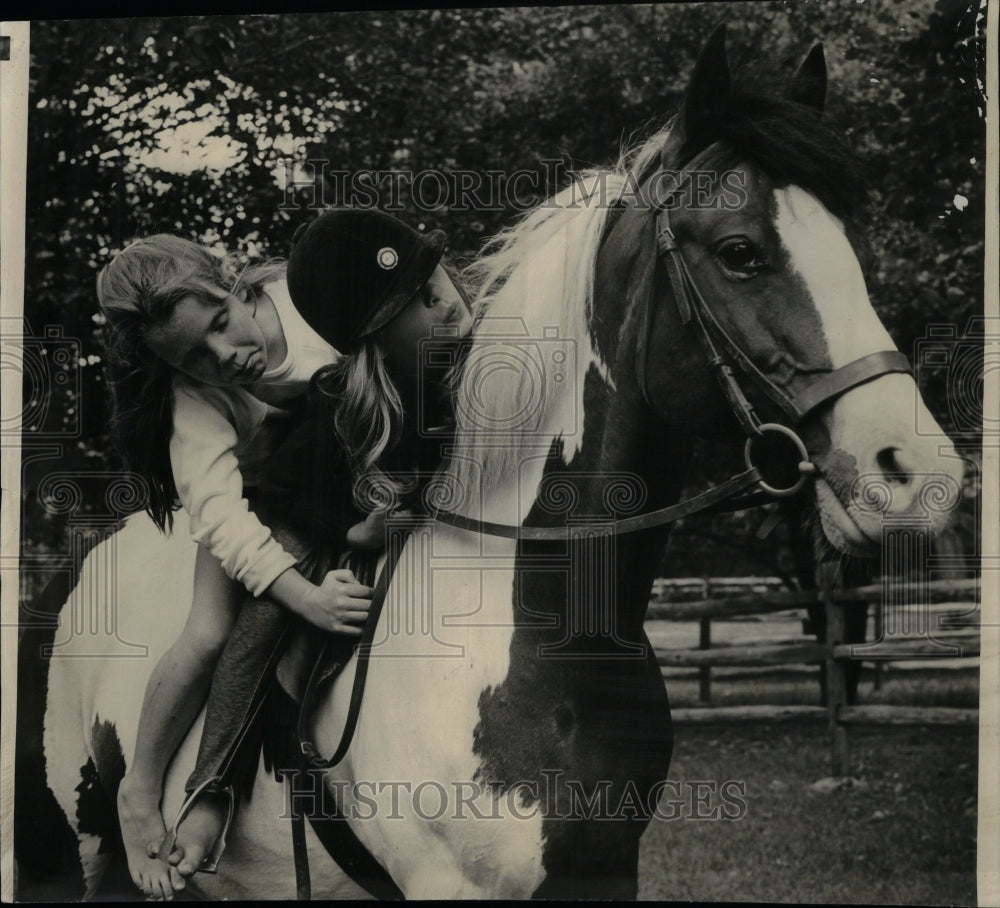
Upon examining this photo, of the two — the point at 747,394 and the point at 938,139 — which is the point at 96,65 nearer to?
the point at 747,394

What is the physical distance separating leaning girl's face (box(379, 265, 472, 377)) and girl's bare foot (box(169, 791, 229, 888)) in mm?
1556

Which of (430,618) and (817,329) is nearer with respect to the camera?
(817,329)

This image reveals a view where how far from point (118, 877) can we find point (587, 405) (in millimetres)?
2295

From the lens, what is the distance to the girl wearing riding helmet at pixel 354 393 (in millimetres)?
3531

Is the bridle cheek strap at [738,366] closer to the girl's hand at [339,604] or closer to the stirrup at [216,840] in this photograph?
the girl's hand at [339,604]

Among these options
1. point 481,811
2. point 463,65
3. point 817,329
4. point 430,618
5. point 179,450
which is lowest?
point 481,811

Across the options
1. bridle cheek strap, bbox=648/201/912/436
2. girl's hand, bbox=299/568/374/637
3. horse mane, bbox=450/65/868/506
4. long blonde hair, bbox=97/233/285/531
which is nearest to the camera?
bridle cheek strap, bbox=648/201/912/436

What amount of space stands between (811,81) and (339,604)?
2.24 m

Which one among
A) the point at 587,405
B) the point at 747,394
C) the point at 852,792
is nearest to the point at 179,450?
the point at 587,405

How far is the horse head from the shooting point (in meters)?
3.16

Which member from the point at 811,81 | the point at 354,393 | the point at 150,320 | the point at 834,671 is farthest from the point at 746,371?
the point at 150,320

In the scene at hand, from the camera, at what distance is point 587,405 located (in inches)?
133

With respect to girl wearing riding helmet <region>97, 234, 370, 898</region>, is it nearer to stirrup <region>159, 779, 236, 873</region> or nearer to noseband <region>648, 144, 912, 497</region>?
stirrup <region>159, 779, 236, 873</region>

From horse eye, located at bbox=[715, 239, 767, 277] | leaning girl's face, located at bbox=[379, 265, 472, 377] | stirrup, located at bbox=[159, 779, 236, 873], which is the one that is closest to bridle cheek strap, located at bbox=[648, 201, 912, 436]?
horse eye, located at bbox=[715, 239, 767, 277]
